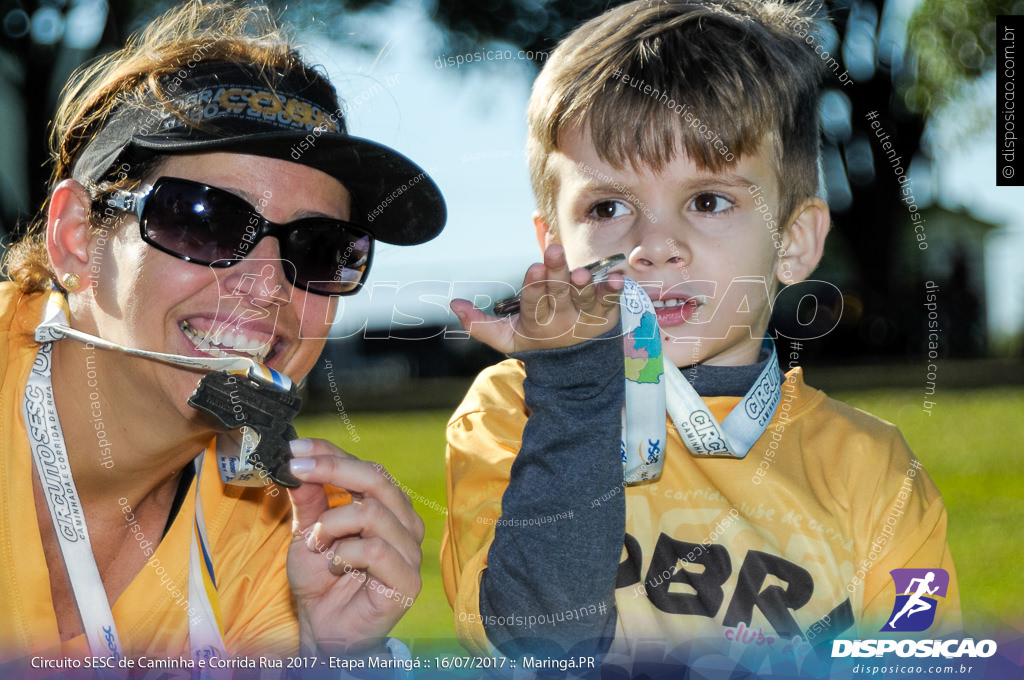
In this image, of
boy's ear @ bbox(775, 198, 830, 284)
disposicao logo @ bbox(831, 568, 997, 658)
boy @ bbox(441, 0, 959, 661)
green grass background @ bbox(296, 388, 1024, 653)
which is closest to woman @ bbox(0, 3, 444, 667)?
boy @ bbox(441, 0, 959, 661)

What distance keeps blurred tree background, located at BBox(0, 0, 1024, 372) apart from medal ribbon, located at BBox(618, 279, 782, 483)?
89 cm

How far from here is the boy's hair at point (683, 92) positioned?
184 centimetres

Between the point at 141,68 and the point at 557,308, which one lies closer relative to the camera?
the point at 557,308

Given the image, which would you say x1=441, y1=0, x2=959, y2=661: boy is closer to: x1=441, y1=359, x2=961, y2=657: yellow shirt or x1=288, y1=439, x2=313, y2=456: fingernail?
x1=441, y1=359, x2=961, y2=657: yellow shirt

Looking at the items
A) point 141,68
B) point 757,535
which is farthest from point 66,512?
point 757,535

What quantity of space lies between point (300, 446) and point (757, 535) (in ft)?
3.12

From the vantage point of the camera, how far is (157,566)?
76.0 inches

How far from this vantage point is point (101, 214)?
186cm

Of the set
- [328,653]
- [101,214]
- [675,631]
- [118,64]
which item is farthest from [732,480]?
[118,64]

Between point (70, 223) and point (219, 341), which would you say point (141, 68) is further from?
point (219, 341)

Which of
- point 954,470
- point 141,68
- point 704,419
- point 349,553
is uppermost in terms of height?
point 141,68

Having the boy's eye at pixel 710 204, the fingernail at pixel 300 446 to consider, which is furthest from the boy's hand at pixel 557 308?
the boy's eye at pixel 710 204

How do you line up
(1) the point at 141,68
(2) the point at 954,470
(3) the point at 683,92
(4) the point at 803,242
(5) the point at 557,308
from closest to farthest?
(5) the point at 557,308, (3) the point at 683,92, (1) the point at 141,68, (4) the point at 803,242, (2) the point at 954,470

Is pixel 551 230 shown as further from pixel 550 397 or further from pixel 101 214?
pixel 101 214
